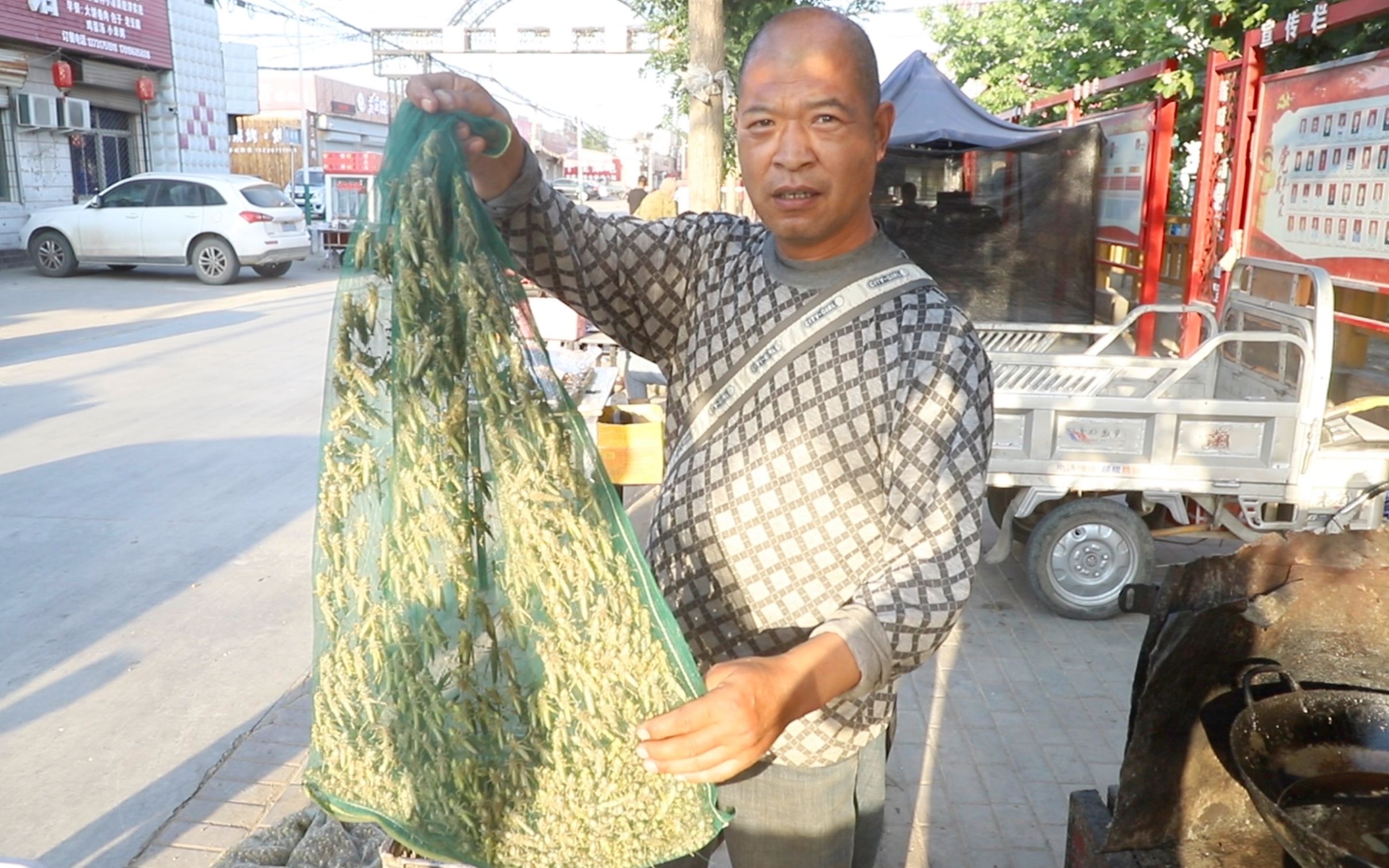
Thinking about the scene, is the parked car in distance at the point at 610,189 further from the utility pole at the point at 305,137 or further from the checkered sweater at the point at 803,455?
the checkered sweater at the point at 803,455

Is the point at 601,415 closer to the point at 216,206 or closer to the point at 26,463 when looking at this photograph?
the point at 26,463

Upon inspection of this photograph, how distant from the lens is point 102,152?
20.7 meters

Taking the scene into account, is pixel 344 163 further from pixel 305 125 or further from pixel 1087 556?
pixel 1087 556

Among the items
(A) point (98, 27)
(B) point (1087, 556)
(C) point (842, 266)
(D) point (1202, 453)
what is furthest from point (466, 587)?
(A) point (98, 27)

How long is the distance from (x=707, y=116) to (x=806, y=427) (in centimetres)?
745

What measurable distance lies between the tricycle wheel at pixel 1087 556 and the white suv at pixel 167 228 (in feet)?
49.5

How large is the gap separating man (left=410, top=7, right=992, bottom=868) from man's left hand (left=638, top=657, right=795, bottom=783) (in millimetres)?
107

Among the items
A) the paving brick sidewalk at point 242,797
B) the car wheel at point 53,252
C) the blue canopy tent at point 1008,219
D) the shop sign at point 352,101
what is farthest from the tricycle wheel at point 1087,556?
the shop sign at point 352,101

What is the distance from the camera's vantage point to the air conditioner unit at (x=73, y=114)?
18688mm

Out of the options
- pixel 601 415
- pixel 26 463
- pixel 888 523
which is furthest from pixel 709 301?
pixel 26 463

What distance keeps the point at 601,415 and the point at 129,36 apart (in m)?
19.6

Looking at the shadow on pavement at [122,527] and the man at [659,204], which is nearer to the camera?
the shadow on pavement at [122,527]

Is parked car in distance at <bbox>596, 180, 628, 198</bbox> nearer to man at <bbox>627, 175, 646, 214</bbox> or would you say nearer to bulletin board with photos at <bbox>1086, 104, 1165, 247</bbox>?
man at <bbox>627, 175, 646, 214</bbox>

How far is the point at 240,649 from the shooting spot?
14.9 feet
